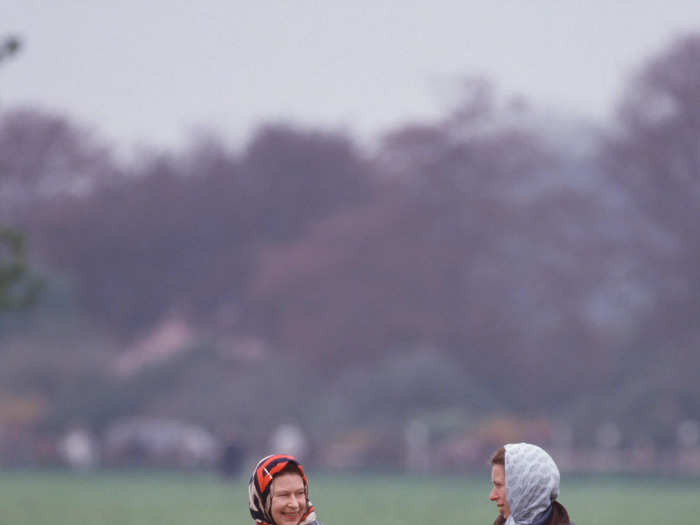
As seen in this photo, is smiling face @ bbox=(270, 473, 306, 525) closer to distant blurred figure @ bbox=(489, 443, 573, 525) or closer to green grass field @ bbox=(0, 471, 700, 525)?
distant blurred figure @ bbox=(489, 443, 573, 525)

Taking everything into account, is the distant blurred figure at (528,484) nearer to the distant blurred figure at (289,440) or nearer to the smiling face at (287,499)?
the smiling face at (287,499)

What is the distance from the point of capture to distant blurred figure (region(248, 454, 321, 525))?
16.1 ft

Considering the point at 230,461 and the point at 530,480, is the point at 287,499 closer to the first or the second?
the point at 530,480

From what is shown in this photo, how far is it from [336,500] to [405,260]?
23.0 m

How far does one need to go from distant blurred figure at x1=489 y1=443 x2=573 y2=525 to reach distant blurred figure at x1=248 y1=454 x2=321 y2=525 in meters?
0.71

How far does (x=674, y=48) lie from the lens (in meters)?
46.3

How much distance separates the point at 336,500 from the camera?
82.0 ft

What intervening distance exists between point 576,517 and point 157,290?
114 ft

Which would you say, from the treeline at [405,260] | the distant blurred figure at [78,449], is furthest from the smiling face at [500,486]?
the distant blurred figure at [78,449]

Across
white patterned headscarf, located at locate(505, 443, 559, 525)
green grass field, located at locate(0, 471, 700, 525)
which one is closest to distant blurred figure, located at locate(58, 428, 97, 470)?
green grass field, located at locate(0, 471, 700, 525)

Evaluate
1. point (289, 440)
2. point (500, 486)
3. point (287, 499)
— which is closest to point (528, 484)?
point (500, 486)

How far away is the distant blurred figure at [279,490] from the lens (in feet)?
16.1

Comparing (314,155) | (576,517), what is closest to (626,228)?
(314,155)

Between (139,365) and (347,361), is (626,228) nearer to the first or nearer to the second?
(347,361)
